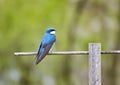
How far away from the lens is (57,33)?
44.1 feet

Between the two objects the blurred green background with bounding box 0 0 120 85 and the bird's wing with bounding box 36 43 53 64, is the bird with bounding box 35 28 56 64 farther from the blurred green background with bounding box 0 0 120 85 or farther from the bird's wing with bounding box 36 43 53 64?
the blurred green background with bounding box 0 0 120 85

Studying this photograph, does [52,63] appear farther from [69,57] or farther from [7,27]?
[7,27]

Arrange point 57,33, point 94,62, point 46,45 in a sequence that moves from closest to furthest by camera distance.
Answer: point 94,62, point 46,45, point 57,33

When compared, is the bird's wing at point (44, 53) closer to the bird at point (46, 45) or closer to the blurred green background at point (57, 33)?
the bird at point (46, 45)

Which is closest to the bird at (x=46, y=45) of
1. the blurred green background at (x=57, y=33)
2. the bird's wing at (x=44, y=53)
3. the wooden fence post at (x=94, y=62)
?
the bird's wing at (x=44, y=53)

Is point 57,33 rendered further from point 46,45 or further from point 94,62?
point 94,62

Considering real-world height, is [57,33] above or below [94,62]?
below

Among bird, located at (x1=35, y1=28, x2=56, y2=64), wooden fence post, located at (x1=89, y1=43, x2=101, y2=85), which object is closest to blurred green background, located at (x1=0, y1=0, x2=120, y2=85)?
bird, located at (x1=35, y1=28, x2=56, y2=64)

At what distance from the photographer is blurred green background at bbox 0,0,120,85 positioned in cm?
1306

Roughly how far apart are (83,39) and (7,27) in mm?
1586

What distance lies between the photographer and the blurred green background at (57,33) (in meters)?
13.1

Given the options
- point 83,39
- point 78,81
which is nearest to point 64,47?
point 83,39

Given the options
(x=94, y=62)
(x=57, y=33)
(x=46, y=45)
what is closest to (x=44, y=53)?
(x=46, y=45)

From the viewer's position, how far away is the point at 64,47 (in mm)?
13406
